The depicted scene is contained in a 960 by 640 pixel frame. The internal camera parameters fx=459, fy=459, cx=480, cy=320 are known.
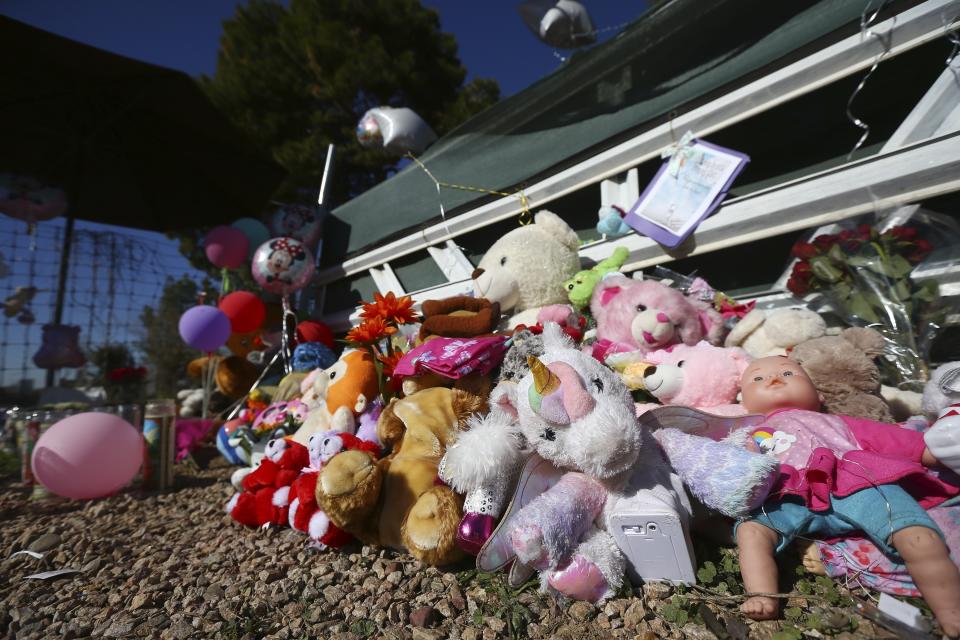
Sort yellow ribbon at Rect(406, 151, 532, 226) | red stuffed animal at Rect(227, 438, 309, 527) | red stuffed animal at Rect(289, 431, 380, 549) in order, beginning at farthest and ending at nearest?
yellow ribbon at Rect(406, 151, 532, 226)
red stuffed animal at Rect(227, 438, 309, 527)
red stuffed animal at Rect(289, 431, 380, 549)

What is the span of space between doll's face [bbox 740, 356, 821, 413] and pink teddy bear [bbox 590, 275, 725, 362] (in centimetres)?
39

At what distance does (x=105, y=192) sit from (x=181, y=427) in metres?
3.59

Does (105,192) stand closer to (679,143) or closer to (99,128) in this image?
(99,128)

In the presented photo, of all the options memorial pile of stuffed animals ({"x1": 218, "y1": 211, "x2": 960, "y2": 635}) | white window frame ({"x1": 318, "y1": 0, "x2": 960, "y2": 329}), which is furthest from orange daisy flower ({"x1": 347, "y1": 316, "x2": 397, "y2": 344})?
white window frame ({"x1": 318, "y1": 0, "x2": 960, "y2": 329})

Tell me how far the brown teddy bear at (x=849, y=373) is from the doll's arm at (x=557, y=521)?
0.85 metres

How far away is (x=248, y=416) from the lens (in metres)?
3.16

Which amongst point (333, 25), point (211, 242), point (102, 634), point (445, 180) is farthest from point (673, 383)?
point (333, 25)

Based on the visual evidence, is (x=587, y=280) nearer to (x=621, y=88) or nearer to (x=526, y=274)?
(x=526, y=274)

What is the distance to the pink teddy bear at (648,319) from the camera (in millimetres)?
1830

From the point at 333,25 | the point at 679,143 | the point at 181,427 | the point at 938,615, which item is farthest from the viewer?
the point at 333,25

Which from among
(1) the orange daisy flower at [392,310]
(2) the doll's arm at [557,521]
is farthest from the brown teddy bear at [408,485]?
(1) the orange daisy flower at [392,310]

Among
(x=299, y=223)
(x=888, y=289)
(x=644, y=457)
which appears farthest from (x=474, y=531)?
(x=299, y=223)

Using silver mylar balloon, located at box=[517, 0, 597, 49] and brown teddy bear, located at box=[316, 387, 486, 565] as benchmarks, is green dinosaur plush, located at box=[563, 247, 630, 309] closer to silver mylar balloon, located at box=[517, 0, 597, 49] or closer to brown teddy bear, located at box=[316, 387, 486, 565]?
brown teddy bear, located at box=[316, 387, 486, 565]

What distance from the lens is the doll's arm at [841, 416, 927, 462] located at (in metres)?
1.14
